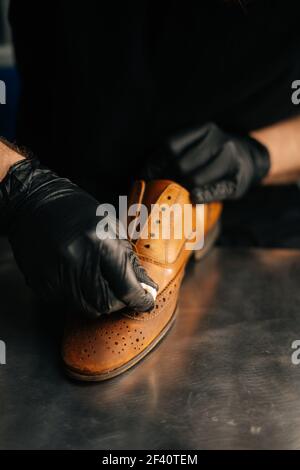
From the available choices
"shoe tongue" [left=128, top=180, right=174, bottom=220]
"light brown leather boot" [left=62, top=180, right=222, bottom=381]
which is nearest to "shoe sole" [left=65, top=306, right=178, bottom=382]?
"light brown leather boot" [left=62, top=180, right=222, bottom=381]

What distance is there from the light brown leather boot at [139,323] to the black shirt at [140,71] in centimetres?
20

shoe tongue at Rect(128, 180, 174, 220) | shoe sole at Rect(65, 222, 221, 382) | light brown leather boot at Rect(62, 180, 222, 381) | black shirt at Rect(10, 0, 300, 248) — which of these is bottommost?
shoe sole at Rect(65, 222, 221, 382)

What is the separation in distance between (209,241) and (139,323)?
14.7 inches

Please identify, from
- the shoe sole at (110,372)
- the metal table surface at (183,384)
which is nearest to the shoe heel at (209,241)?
the metal table surface at (183,384)

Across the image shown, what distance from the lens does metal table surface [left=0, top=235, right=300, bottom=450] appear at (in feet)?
2.16

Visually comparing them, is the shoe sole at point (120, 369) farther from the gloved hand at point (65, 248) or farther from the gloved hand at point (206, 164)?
the gloved hand at point (206, 164)

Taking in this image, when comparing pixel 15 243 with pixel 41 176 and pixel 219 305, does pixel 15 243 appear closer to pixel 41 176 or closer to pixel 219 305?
pixel 41 176

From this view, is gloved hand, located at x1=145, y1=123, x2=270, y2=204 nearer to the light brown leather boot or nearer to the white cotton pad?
the light brown leather boot

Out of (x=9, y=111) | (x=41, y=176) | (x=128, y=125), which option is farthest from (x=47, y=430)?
(x=9, y=111)

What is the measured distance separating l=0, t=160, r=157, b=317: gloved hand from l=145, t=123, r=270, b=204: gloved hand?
11.1 inches

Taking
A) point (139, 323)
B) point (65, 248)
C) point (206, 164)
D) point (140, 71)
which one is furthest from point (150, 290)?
point (140, 71)

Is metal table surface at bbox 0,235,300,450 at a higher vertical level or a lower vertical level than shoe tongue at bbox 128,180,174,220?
lower

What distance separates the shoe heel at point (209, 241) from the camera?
A: 3.67 ft

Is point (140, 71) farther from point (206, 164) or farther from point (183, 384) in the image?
point (183, 384)
